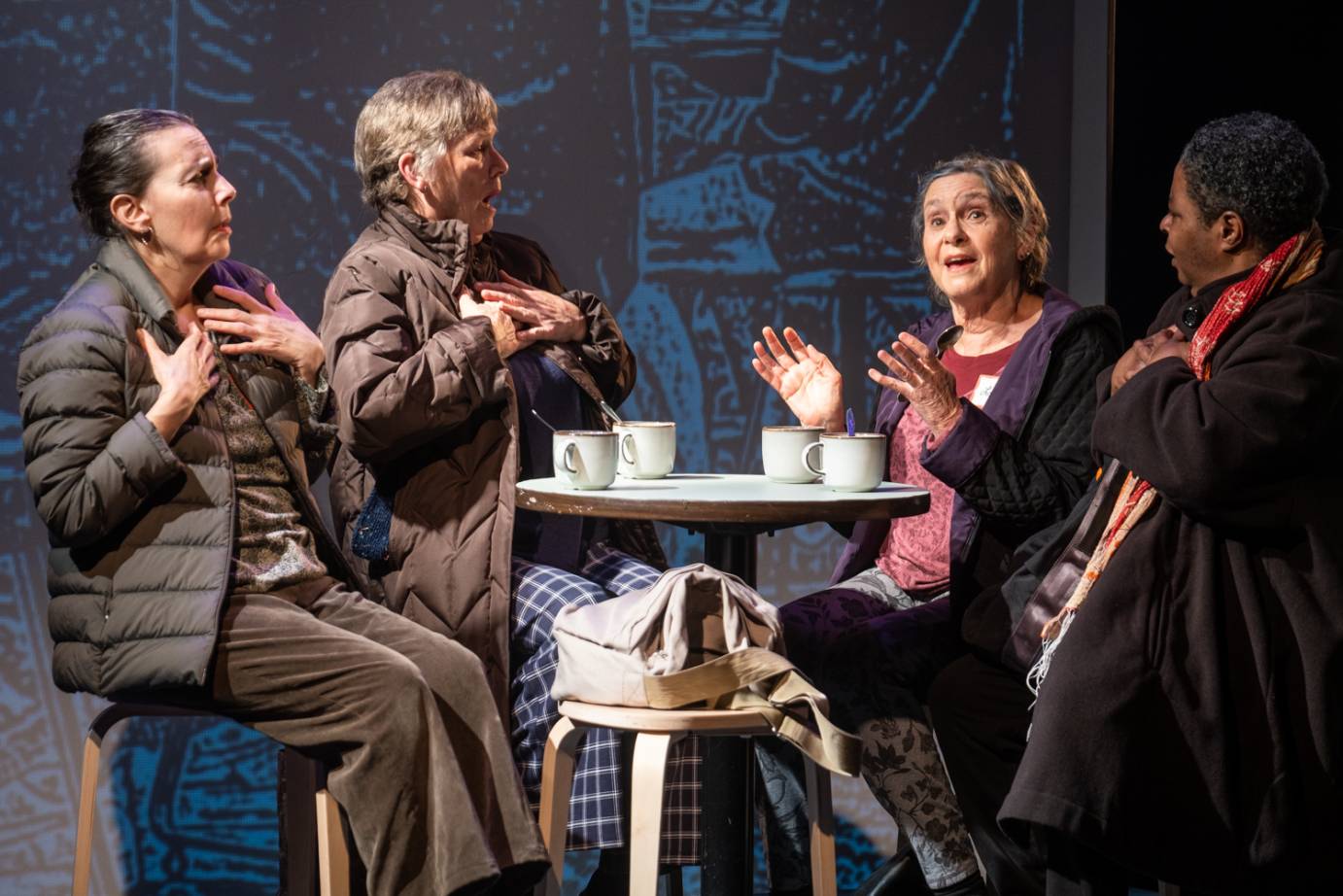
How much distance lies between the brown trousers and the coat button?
1.55 m

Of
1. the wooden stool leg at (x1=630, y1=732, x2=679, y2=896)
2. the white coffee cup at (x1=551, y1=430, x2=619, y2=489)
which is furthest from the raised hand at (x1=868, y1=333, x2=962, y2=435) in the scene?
the wooden stool leg at (x1=630, y1=732, x2=679, y2=896)

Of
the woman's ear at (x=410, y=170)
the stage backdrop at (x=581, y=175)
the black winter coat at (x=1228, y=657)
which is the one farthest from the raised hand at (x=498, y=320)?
the black winter coat at (x=1228, y=657)

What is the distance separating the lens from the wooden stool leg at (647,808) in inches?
88.3

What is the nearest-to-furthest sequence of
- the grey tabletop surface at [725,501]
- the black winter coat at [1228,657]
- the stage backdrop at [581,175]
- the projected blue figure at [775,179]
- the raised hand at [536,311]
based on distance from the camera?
the black winter coat at [1228,657] → the grey tabletop surface at [725,501] → the raised hand at [536,311] → the stage backdrop at [581,175] → the projected blue figure at [775,179]

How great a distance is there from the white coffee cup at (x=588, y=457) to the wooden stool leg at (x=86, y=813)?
1.02m

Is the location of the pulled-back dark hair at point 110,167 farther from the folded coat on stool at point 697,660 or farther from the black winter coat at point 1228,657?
the black winter coat at point 1228,657

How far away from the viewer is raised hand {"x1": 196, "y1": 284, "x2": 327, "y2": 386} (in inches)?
110

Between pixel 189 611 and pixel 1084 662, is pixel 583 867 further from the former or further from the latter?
pixel 1084 662

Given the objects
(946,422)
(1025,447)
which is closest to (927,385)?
(946,422)

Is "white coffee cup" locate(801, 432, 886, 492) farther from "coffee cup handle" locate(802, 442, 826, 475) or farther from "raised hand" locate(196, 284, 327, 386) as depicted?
"raised hand" locate(196, 284, 327, 386)

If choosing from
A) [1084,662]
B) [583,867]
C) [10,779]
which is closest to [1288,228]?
[1084,662]

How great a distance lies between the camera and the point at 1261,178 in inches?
97.9

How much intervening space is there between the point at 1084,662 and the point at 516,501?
3.54ft

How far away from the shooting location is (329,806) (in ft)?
8.30
